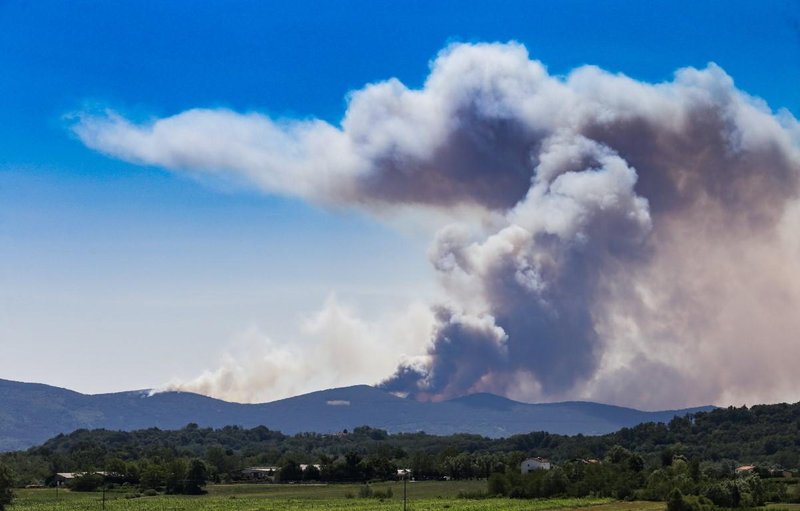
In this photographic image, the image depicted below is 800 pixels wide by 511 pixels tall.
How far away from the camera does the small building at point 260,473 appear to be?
181 meters

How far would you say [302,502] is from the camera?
118m

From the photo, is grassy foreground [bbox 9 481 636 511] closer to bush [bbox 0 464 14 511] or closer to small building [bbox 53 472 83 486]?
bush [bbox 0 464 14 511]

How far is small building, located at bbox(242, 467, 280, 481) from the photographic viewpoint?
18125 centimetres

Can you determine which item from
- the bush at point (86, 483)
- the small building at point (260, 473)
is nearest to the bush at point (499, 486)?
the small building at point (260, 473)

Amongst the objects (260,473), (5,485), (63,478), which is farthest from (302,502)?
(260,473)

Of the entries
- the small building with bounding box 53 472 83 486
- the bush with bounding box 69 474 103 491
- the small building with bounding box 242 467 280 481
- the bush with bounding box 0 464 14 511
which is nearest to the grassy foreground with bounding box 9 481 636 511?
the bush with bounding box 0 464 14 511

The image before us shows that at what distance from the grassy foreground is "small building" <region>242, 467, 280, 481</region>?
30.8 m

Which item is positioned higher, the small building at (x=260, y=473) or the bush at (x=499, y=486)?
the small building at (x=260, y=473)

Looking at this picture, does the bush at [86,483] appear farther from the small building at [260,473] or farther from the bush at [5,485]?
the bush at [5,485]

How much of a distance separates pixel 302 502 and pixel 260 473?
7306 cm

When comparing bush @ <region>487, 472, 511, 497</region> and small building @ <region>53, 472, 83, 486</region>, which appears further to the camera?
small building @ <region>53, 472, 83, 486</region>

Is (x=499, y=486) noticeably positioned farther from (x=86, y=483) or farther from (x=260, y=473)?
(x=260, y=473)

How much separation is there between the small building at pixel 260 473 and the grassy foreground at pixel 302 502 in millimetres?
30845

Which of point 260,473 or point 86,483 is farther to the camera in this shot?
point 260,473
